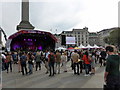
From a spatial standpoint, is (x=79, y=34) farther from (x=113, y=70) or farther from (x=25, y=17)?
(x=113, y=70)

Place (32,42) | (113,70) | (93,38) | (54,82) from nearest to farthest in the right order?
(113,70) → (54,82) → (32,42) → (93,38)

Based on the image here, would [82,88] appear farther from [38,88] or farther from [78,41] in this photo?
[78,41]

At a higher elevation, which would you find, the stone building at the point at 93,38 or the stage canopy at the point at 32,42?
the stone building at the point at 93,38

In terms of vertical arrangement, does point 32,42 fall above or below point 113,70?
above

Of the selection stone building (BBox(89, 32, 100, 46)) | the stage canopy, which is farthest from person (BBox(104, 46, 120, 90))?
stone building (BBox(89, 32, 100, 46))

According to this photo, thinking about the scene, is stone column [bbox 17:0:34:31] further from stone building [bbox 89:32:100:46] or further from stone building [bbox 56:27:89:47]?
stone building [bbox 89:32:100:46]

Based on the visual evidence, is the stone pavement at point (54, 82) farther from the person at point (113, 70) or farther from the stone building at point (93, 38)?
the stone building at point (93, 38)

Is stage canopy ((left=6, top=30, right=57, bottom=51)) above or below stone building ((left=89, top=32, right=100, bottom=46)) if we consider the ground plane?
below

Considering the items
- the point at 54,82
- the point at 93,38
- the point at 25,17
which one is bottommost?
the point at 54,82

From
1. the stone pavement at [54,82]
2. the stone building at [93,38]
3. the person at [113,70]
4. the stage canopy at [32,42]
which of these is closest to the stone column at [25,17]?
the stage canopy at [32,42]

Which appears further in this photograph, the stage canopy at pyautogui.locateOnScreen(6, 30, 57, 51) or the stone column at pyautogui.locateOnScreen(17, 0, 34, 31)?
the stone column at pyautogui.locateOnScreen(17, 0, 34, 31)

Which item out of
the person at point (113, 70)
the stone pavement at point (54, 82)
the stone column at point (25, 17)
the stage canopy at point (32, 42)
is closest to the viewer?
the person at point (113, 70)

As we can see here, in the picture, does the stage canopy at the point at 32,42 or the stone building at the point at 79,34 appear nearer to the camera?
the stage canopy at the point at 32,42

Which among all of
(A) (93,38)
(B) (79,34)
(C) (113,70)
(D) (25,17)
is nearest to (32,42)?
(D) (25,17)
